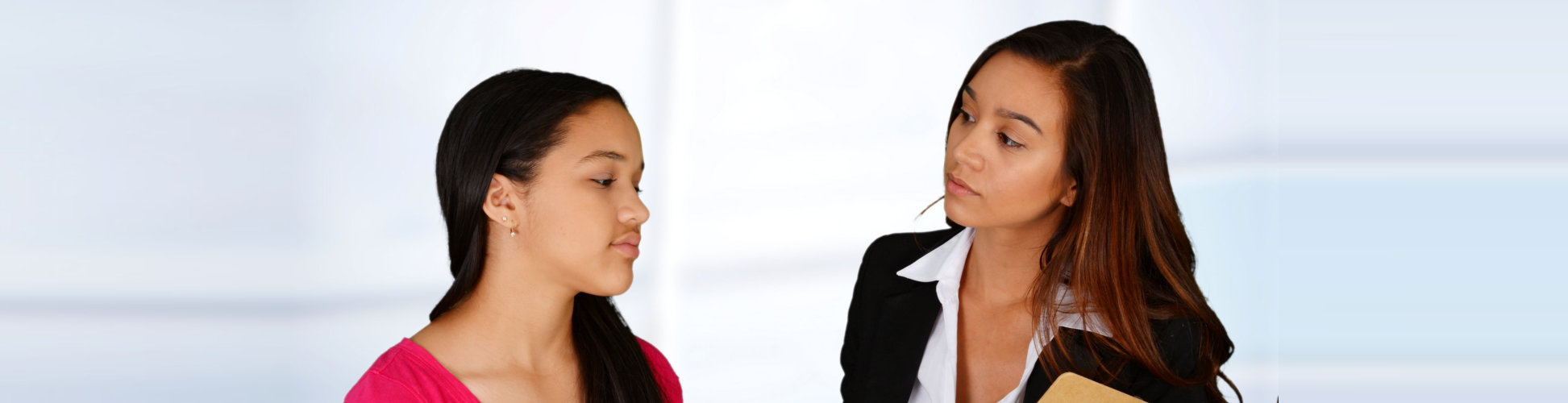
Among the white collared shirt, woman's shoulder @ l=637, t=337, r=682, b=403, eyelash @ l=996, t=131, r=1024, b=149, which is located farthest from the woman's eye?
woman's shoulder @ l=637, t=337, r=682, b=403

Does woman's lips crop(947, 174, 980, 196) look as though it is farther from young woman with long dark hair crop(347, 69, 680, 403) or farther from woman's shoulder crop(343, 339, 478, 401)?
woman's shoulder crop(343, 339, 478, 401)

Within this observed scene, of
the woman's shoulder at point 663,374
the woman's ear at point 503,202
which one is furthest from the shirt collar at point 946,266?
the woman's ear at point 503,202

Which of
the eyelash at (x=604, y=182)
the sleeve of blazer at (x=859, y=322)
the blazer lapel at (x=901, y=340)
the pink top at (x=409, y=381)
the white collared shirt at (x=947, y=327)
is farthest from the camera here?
the sleeve of blazer at (x=859, y=322)

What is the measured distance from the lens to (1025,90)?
205 centimetres

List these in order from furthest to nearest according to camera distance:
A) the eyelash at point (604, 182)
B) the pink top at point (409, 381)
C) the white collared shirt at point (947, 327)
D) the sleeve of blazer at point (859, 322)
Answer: the sleeve of blazer at point (859, 322) → the white collared shirt at point (947, 327) → the eyelash at point (604, 182) → the pink top at point (409, 381)

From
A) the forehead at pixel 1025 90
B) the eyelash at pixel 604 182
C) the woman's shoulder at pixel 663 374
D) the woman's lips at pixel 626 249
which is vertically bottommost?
the woman's shoulder at pixel 663 374

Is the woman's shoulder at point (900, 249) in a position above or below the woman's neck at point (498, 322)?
above

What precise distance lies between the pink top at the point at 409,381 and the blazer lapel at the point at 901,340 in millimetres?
801

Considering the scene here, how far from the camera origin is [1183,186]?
4270 mm

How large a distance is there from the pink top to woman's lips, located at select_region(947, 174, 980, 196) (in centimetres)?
87

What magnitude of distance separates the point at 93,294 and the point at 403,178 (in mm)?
1085

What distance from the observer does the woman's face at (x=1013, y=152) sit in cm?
204

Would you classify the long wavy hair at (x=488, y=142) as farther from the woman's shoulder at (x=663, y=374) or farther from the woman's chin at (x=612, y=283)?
the woman's shoulder at (x=663, y=374)

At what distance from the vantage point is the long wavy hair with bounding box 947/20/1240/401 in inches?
81.2
